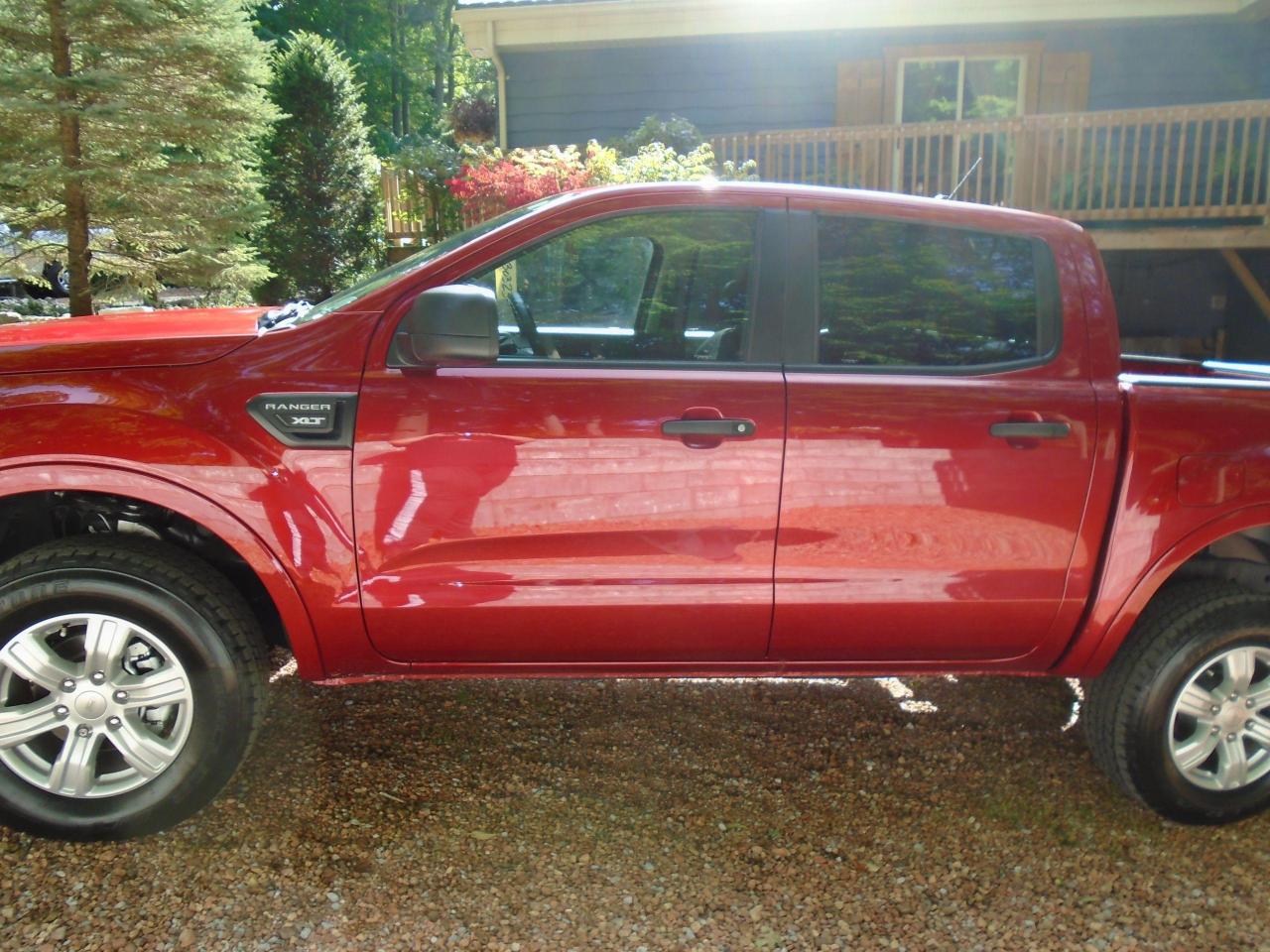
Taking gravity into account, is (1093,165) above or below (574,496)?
above

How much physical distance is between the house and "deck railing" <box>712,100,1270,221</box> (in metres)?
0.02

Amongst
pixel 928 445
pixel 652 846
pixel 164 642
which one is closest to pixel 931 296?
pixel 928 445

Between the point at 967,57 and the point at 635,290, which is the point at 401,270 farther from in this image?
the point at 967,57

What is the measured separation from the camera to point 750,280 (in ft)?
8.95

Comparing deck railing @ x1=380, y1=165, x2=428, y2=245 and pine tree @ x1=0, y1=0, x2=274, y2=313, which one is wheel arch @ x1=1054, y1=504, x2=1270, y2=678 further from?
deck railing @ x1=380, y1=165, x2=428, y2=245

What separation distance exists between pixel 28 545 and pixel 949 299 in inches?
113

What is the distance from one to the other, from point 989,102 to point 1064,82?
80 cm

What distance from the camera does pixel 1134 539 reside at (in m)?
2.68

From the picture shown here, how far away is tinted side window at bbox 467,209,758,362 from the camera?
272 cm

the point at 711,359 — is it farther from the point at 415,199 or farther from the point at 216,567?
the point at 415,199

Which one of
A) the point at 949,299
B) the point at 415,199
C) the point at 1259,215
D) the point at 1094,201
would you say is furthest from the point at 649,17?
the point at 949,299

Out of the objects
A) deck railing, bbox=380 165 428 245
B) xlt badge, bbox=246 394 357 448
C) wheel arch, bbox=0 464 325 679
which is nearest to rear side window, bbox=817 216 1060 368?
xlt badge, bbox=246 394 357 448

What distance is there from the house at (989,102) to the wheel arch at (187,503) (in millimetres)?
8184

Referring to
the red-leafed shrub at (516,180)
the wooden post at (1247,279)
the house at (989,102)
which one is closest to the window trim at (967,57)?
the house at (989,102)
